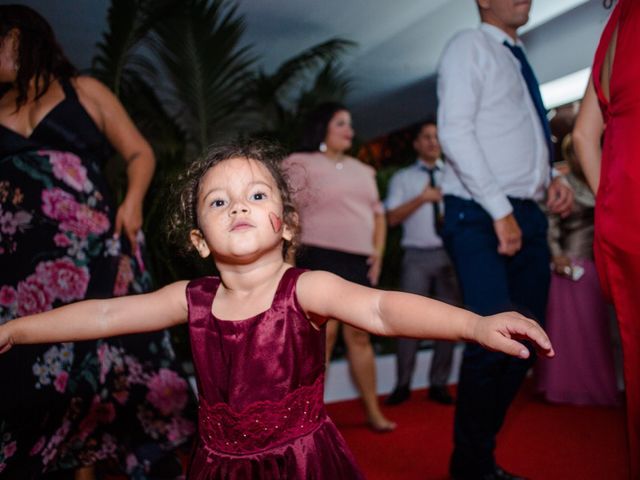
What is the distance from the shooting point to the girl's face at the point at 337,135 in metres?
2.95

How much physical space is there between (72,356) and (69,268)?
0.84ft

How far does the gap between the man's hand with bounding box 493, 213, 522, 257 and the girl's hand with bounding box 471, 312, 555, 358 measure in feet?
3.03

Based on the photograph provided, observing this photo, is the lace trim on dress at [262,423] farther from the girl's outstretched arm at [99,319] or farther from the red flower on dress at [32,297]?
the red flower on dress at [32,297]

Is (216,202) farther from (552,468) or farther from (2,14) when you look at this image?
(552,468)

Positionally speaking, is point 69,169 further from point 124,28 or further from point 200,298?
point 124,28

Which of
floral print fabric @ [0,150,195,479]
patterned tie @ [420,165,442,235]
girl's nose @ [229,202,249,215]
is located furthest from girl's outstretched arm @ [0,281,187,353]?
patterned tie @ [420,165,442,235]

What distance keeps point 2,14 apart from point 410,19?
4.29m

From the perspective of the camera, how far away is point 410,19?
5.42m

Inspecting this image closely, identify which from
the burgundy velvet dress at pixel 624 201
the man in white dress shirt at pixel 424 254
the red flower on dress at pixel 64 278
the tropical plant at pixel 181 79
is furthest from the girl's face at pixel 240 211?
the man in white dress shirt at pixel 424 254

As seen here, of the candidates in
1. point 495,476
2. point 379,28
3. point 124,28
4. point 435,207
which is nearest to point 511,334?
point 495,476

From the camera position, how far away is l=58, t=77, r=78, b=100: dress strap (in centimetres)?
181

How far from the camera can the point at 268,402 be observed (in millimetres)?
1177

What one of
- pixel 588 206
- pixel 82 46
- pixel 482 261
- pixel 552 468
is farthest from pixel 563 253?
pixel 82 46

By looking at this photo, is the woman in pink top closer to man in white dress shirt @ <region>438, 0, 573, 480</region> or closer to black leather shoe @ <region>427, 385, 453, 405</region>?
black leather shoe @ <region>427, 385, 453, 405</region>
